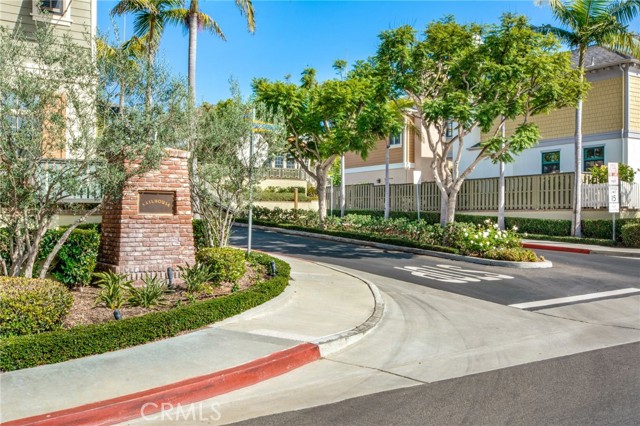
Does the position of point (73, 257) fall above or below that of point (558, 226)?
below

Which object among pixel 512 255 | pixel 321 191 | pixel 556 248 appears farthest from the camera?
pixel 321 191

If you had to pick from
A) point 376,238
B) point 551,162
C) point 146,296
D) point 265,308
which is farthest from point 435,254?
point 551,162

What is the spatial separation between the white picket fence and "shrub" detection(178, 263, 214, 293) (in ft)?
67.2

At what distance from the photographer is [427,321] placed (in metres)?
10.1

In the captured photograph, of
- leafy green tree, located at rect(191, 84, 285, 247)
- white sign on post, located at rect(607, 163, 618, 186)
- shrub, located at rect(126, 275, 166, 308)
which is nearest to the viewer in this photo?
shrub, located at rect(126, 275, 166, 308)

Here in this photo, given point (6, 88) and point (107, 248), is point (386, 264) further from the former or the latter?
point (6, 88)

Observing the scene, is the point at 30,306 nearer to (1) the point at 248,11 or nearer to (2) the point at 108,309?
(2) the point at 108,309

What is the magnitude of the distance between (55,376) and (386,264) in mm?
12369

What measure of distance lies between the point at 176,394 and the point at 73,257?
5.75 meters

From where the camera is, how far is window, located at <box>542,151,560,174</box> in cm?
3077

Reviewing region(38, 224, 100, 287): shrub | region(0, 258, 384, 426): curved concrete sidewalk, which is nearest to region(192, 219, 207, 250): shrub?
region(38, 224, 100, 287): shrub

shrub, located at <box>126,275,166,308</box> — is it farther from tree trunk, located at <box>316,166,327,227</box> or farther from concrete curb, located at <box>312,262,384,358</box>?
tree trunk, located at <box>316,166,327,227</box>

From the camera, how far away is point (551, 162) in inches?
1222

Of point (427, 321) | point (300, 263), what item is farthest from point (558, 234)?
point (427, 321)
